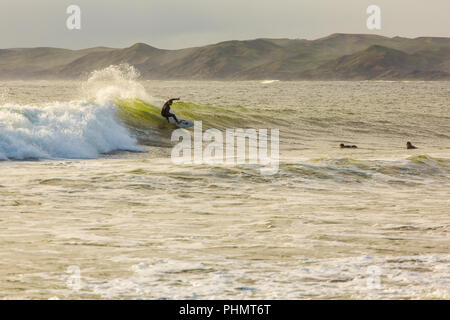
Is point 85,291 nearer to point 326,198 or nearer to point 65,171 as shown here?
point 326,198

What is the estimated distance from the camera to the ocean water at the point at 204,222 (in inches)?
281

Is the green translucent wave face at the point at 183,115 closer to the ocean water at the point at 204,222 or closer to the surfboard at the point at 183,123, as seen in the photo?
the surfboard at the point at 183,123

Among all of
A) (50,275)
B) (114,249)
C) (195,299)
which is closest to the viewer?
(195,299)

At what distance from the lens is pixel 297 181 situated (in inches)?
596

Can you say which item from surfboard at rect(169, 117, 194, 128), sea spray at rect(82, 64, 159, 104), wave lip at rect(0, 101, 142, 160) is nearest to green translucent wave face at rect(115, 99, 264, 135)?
surfboard at rect(169, 117, 194, 128)

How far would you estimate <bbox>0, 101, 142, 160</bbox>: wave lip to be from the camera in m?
18.3

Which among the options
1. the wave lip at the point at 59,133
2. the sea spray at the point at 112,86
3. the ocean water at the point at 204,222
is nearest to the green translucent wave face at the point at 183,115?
the sea spray at the point at 112,86

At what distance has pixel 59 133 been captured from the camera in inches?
798

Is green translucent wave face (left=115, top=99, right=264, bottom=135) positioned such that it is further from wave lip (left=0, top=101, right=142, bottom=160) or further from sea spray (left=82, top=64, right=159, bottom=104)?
wave lip (left=0, top=101, right=142, bottom=160)

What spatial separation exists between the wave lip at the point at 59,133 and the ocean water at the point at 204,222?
7 cm

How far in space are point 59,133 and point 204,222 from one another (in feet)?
36.3

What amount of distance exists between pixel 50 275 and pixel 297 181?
8.64 metres

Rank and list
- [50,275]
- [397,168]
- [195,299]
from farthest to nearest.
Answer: [397,168], [50,275], [195,299]

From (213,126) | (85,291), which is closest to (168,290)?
(85,291)
